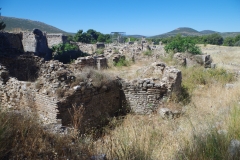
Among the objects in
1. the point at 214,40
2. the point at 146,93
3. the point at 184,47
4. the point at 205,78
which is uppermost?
the point at 214,40

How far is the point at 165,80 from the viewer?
6.97 m

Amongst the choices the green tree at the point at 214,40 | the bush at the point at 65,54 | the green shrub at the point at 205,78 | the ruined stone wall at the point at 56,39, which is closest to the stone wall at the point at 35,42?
the bush at the point at 65,54

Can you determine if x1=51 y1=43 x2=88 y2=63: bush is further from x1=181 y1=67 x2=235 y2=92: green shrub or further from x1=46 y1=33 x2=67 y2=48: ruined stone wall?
x1=181 y1=67 x2=235 y2=92: green shrub

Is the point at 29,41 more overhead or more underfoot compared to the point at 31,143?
more overhead

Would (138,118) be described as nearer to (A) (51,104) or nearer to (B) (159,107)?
(B) (159,107)

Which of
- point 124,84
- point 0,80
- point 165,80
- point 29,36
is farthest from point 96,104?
point 29,36

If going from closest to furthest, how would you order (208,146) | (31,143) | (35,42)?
(31,143) < (208,146) < (35,42)

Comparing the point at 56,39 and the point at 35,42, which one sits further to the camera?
the point at 56,39

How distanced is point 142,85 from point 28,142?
15.3ft

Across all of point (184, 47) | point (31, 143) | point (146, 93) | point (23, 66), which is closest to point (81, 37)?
point (184, 47)

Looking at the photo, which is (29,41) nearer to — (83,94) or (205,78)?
(83,94)

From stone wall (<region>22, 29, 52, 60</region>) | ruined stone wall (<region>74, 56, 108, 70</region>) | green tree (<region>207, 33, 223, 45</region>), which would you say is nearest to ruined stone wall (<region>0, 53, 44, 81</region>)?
ruined stone wall (<region>74, 56, 108, 70</region>)

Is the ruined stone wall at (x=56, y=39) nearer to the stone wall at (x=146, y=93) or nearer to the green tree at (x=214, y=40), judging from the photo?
the stone wall at (x=146, y=93)

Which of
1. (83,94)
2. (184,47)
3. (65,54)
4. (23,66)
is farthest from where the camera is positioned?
(65,54)
